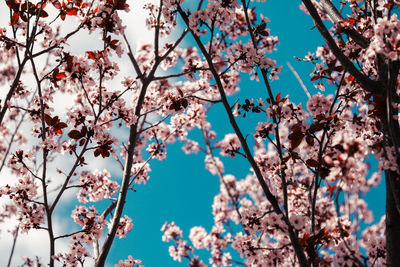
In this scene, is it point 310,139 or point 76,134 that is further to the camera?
point 76,134

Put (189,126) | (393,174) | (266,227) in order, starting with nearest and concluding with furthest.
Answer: (393,174) < (266,227) < (189,126)

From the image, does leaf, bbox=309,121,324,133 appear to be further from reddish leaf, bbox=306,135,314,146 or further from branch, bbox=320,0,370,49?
branch, bbox=320,0,370,49

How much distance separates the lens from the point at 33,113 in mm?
3127

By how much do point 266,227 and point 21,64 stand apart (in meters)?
2.68

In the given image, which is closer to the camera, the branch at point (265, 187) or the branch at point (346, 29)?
the branch at point (265, 187)

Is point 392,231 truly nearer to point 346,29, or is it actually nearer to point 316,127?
point 316,127

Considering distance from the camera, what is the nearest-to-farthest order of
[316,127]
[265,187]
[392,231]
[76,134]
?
1. [392,231]
2. [265,187]
3. [316,127]
4. [76,134]

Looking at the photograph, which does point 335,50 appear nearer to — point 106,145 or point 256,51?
point 256,51

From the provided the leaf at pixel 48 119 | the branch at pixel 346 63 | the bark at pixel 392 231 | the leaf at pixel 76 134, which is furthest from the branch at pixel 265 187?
the leaf at pixel 48 119

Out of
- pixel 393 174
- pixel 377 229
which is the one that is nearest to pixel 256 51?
pixel 393 174

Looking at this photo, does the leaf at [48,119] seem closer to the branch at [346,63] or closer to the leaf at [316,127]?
the leaf at [316,127]

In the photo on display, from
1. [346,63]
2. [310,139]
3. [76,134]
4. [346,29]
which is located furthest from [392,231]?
[76,134]

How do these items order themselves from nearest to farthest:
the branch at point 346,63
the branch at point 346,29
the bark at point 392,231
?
the bark at point 392,231 < the branch at point 346,63 < the branch at point 346,29

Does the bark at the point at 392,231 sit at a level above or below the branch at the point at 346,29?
below
